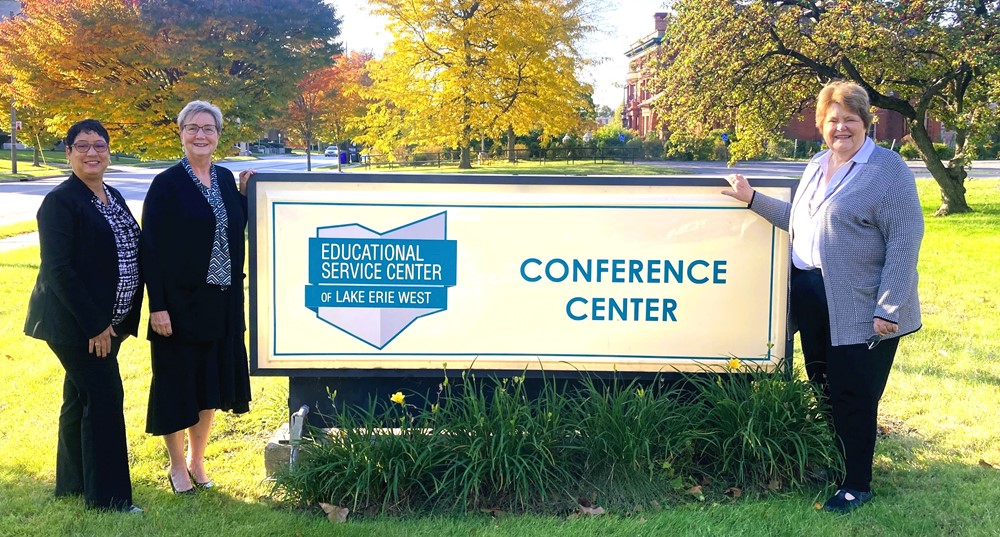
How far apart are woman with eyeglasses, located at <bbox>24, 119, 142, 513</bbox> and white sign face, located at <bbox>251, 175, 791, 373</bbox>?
611 millimetres

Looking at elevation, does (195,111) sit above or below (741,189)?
above

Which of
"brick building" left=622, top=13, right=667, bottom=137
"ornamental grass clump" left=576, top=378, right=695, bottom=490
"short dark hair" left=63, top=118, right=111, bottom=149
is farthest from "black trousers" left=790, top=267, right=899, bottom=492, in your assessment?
"brick building" left=622, top=13, right=667, bottom=137

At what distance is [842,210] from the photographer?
323cm

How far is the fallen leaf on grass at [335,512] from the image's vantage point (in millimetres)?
3338

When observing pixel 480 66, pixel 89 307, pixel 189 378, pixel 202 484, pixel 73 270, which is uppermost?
pixel 480 66

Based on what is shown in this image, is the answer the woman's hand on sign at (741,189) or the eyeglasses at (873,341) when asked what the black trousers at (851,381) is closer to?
the eyeglasses at (873,341)

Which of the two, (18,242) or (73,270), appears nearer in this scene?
(73,270)

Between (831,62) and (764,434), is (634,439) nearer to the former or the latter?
(764,434)

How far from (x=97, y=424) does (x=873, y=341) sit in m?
3.34

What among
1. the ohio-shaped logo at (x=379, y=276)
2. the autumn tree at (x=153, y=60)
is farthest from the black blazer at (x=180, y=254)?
the autumn tree at (x=153, y=60)

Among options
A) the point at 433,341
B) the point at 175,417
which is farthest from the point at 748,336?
the point at 175,417

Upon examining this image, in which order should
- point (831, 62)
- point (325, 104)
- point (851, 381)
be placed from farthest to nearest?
1. point (325, 104)
2. point (831, 62)
3. point (851, 381)

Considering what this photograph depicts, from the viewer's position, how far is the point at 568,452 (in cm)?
358

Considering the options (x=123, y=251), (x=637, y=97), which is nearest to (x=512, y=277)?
(x=123, y=251)
